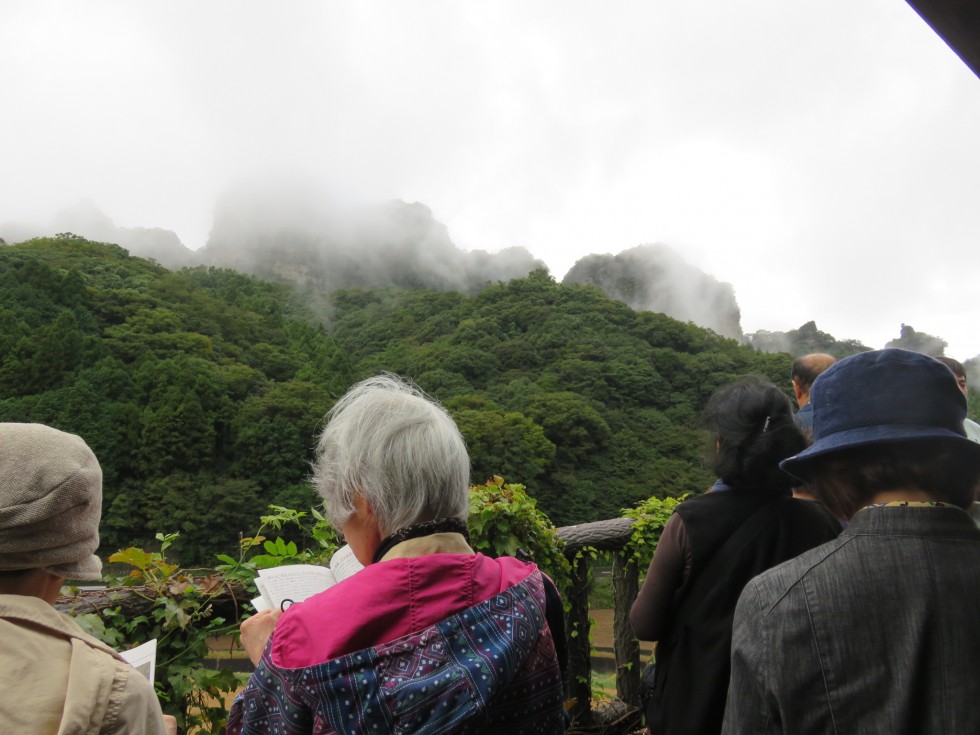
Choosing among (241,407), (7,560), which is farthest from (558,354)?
(7,560)

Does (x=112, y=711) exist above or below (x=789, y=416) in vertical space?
below

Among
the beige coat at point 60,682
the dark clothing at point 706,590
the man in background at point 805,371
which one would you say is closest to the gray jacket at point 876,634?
the dark clothing at point 706,590

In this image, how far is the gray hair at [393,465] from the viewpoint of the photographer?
1196 mm

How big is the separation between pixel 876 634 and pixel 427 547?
0.71 m

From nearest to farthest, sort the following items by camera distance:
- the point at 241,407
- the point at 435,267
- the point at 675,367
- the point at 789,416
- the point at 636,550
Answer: the point at 789,416 < the point at 636,550 < the point at 241,407 < the point at 675,367 < the point at 435,267

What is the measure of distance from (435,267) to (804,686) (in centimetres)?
8170

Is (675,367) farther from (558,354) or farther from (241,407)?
(241,407)

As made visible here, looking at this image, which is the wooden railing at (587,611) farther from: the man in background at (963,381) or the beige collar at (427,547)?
the beige collar at (427,547)

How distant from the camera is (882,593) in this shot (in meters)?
0.93

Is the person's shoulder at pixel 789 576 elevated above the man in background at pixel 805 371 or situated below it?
below

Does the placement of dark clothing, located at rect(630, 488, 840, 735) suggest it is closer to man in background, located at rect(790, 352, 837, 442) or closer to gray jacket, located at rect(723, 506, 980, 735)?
gray jacket, located at rect(723, 506, 980, 735)

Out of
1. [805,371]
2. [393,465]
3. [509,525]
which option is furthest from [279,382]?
[393,465]

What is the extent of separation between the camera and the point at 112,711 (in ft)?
3.11

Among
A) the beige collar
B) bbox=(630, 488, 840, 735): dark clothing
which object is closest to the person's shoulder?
the beige collar
